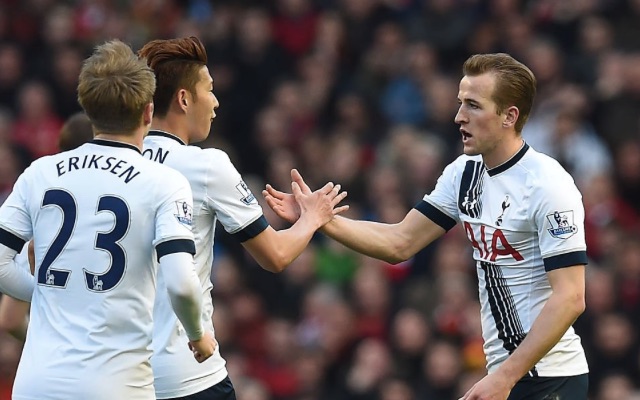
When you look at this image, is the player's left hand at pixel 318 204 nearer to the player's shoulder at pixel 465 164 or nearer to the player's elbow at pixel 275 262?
the player's elbow at pixel 275 262

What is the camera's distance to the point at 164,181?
4984 millimetres

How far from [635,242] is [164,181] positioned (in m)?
6.64

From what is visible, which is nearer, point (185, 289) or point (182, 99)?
point (185, 289)

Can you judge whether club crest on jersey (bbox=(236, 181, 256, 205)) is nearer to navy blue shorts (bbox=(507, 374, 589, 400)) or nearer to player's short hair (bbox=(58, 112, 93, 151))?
player's short hair (bbox=(58, 112, 93, 151))

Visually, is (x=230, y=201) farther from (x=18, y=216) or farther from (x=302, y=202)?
(x=18, y=216)

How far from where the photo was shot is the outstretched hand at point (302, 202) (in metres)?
6.24

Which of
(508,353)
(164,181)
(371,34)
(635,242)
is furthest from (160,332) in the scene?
(371,34)

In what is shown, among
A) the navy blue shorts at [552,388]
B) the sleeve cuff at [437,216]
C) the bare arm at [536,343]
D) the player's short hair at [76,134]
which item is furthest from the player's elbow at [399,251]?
the player's short hair at [76,134]

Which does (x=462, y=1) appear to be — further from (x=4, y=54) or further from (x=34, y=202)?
(x=34, y=202)

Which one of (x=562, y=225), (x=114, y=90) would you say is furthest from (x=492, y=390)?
(x=114, y=90)

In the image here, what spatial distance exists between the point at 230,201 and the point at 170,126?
Result: 0.46 m

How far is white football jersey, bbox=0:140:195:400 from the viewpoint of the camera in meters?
4.91

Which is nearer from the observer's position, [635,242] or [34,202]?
[34,202]

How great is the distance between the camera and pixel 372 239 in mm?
6602
